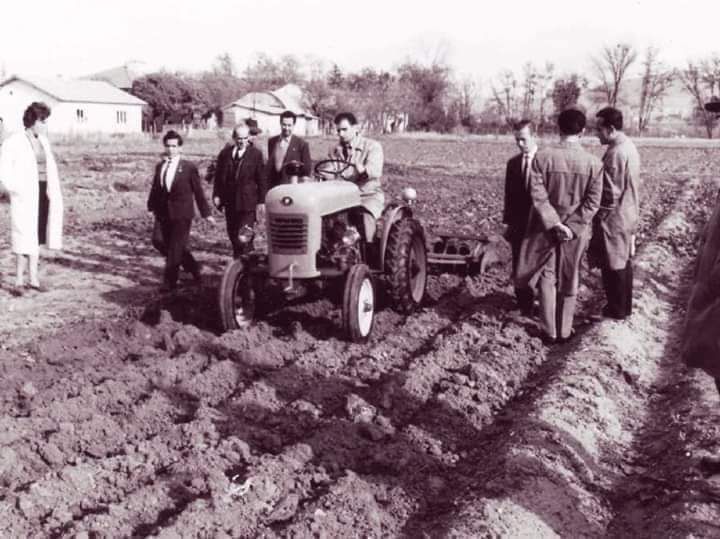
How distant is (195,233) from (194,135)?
36925 millimetres

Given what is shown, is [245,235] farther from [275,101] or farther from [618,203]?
[275,101]

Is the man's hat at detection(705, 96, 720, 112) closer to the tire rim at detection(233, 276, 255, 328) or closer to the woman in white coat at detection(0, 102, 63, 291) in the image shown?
the tire rim at detection(233, 276, 255, 328)

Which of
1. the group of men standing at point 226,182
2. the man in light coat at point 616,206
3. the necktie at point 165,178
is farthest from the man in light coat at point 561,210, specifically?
the necktie at point 165,178

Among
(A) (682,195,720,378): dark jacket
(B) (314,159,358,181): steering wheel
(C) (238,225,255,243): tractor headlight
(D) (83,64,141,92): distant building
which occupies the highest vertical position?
(D) (83,64,141,92): distant building

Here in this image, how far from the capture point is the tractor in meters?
6.58

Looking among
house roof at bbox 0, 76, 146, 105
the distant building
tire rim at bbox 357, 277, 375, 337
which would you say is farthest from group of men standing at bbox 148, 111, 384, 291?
the distant building

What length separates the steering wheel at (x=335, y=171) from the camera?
24.2 feet

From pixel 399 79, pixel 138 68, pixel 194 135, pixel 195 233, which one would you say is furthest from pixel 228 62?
pixel 195 233

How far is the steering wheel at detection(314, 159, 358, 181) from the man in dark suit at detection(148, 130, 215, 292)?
1482mm

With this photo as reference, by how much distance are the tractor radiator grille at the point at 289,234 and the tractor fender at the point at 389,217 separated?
2.64ft

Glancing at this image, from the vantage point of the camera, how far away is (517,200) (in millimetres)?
7336

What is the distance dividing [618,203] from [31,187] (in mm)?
5334

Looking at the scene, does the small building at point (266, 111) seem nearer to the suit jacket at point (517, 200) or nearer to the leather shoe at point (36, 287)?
the leather shoe at point (36, 287)

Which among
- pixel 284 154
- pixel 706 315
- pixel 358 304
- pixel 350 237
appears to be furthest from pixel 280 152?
pixel 706 315
